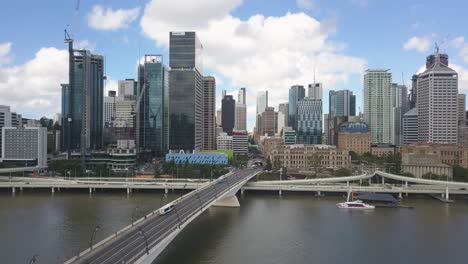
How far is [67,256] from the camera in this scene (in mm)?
21656

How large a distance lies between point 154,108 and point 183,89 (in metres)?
14.3

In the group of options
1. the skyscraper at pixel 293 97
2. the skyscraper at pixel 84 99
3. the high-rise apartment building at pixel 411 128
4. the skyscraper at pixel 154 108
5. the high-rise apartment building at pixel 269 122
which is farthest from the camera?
the high-rise apartment building at pixel 269 122

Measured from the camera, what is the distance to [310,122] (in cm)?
13688

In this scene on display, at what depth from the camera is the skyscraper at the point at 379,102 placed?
5512 inches

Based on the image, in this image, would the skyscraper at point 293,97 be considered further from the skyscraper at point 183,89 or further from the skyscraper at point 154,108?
the skyscraper at point 183,89

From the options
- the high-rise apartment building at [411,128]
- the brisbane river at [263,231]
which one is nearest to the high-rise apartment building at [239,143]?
the high-rise apartment building at [411,128]

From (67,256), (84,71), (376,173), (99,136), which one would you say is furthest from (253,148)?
(67,256)

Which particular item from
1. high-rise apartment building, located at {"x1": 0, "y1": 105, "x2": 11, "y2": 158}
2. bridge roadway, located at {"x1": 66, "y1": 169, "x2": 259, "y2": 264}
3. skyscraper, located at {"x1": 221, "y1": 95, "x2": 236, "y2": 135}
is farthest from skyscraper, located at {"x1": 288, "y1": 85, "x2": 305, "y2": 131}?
bridge roadway, located at {"x1": 66, "y1": 169, "x2": 259, "y2": 264}

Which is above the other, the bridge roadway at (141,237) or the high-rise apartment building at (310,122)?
the high-rise apartment building at (310,122)

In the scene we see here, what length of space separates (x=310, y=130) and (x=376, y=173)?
3366 inches

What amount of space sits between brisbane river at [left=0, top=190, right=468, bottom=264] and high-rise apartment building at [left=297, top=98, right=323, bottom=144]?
9174 cm

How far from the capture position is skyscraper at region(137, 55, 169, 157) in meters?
98.8

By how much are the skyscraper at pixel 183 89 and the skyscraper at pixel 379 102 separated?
74.1 m

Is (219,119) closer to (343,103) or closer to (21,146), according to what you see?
(343,103)
